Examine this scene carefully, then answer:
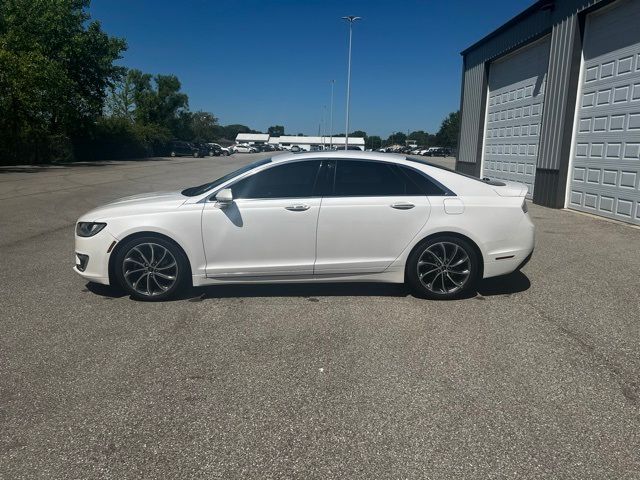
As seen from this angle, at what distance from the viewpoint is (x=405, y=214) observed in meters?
5.32

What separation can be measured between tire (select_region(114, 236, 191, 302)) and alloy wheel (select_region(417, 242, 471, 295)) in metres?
2.42

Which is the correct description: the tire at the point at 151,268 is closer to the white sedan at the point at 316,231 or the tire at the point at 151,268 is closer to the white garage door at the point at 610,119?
the white sedan at the point at 316,231

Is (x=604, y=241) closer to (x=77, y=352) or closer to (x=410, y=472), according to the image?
(x=410, y=472)

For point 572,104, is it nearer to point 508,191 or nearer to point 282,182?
point 508,191

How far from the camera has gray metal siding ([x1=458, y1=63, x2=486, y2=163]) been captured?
19062 millimetres

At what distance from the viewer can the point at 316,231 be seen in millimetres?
5254

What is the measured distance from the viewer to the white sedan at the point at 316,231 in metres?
5.21

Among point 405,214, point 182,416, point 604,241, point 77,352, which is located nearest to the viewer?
point 182,416

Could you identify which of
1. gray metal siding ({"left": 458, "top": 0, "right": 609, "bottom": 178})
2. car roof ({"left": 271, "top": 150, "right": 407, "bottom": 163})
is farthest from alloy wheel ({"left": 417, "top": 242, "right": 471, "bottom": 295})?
gray metal siding ({"left": 458, "top": 0, "right": 609, "bottom": 178})

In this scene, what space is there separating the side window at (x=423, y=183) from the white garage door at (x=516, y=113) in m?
10.2

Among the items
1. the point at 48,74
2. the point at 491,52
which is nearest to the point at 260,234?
the point at 491,52

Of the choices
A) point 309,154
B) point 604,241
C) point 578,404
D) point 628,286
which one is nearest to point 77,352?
point 309,154

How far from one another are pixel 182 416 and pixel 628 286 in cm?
531

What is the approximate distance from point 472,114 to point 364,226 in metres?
16.4
